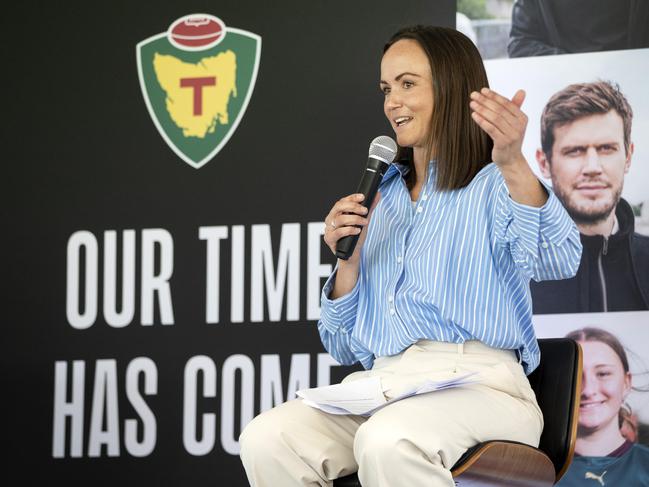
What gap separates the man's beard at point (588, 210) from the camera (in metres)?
3.85

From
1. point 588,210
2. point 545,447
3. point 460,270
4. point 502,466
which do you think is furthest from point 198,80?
point 502,466

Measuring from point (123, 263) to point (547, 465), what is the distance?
96.0 inches

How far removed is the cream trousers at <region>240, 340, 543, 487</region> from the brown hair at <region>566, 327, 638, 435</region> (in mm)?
1290

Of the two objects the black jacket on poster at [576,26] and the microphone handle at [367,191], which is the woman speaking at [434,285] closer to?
the microphone handle at [367,191]

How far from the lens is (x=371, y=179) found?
2598 millimetres

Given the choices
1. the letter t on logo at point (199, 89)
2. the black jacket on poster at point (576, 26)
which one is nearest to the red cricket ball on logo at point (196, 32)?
the letter t on logo at point (199, 89)

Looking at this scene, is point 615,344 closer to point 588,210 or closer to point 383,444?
point 588,210

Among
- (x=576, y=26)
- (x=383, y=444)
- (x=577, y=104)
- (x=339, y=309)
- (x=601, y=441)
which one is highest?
(x=576, y=26)

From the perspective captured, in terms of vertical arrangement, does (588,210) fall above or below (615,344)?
above

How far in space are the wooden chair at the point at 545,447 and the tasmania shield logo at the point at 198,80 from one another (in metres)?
2.05

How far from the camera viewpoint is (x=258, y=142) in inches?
171

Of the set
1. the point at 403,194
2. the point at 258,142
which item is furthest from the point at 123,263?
the point at 403,194

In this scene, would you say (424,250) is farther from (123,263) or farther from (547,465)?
(123,263)

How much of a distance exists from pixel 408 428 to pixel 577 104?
204cm
